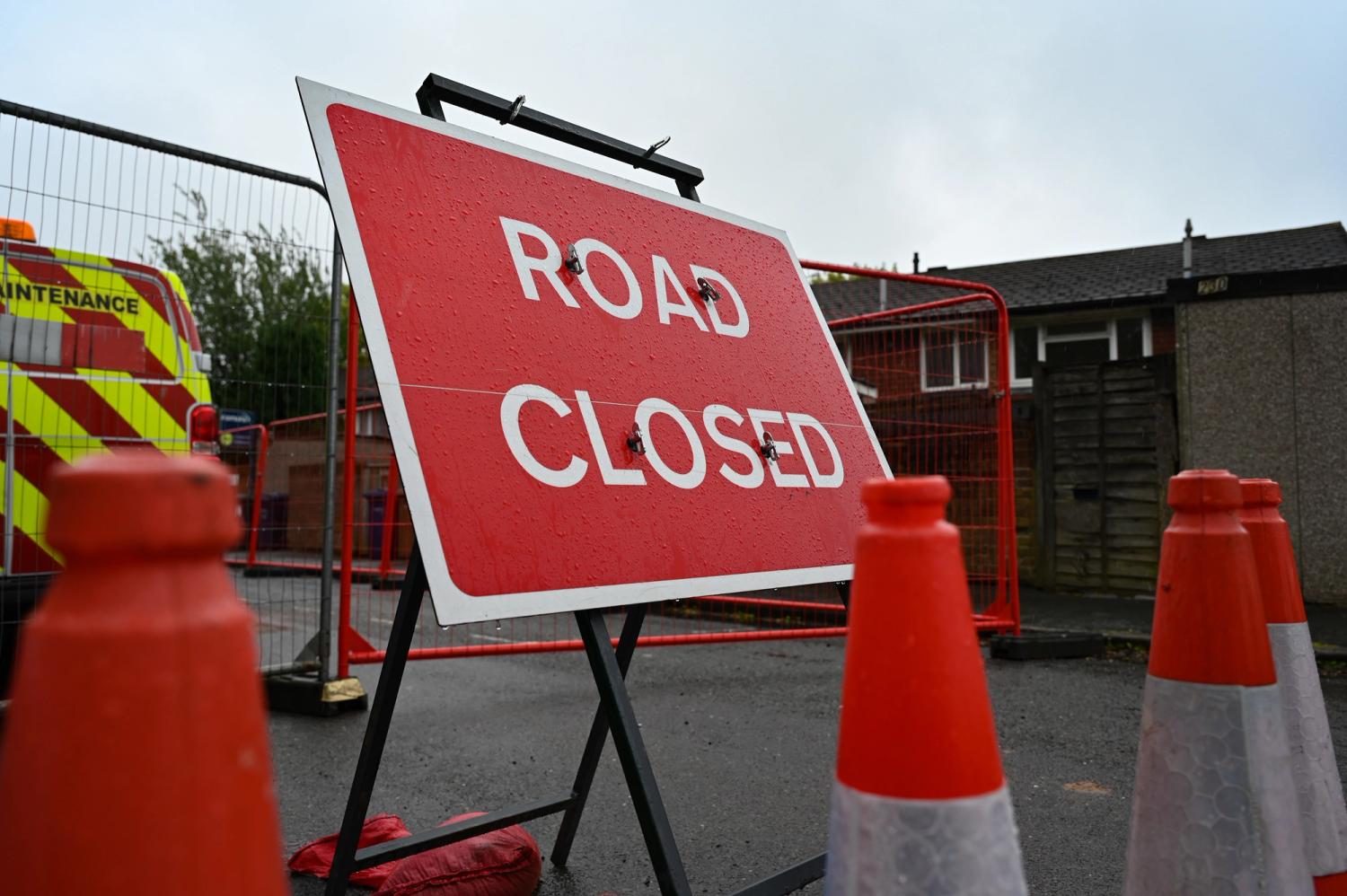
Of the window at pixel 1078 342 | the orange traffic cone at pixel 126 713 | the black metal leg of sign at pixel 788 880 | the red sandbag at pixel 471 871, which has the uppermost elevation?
the window at pixel 1078 342

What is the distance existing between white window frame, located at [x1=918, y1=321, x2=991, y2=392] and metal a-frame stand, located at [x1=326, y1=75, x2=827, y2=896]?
4637mm

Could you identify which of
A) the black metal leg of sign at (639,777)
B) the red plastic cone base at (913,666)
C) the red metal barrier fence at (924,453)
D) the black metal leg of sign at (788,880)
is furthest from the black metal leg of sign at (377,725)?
the red metal barrier fence at (924,453)

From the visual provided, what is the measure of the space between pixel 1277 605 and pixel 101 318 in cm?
501

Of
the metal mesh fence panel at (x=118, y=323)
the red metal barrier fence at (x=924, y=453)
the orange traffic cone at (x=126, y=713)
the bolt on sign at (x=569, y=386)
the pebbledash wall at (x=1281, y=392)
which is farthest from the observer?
the pebbledash wall at (x=1281, y=392)

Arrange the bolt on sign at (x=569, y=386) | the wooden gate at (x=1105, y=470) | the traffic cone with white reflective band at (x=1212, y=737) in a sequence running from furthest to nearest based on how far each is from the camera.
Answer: the wooden gate at (x=1105, y=470) → the bolt on sign at (x=569, y=386) → the traffic cone with white reflective band at (x=1212, y=737)

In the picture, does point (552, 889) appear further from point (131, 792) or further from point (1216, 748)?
point (131, 792)

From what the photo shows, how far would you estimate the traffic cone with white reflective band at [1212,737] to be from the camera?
1.45 meters

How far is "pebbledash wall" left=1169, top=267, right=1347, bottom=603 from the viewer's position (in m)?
7.26

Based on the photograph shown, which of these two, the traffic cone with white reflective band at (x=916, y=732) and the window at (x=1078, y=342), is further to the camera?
the window at (x=1078, y=342)

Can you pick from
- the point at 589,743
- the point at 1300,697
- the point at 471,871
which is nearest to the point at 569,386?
the point at 589,743

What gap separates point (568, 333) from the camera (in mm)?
1941

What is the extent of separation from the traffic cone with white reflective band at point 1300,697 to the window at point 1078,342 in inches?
751

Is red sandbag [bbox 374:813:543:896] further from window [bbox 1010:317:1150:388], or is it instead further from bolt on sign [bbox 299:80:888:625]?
window [bbox 1010:317:1150:388]

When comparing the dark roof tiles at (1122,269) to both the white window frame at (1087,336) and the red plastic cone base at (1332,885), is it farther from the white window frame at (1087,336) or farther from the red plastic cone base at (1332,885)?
the red plastic cone base at (1332,885)
